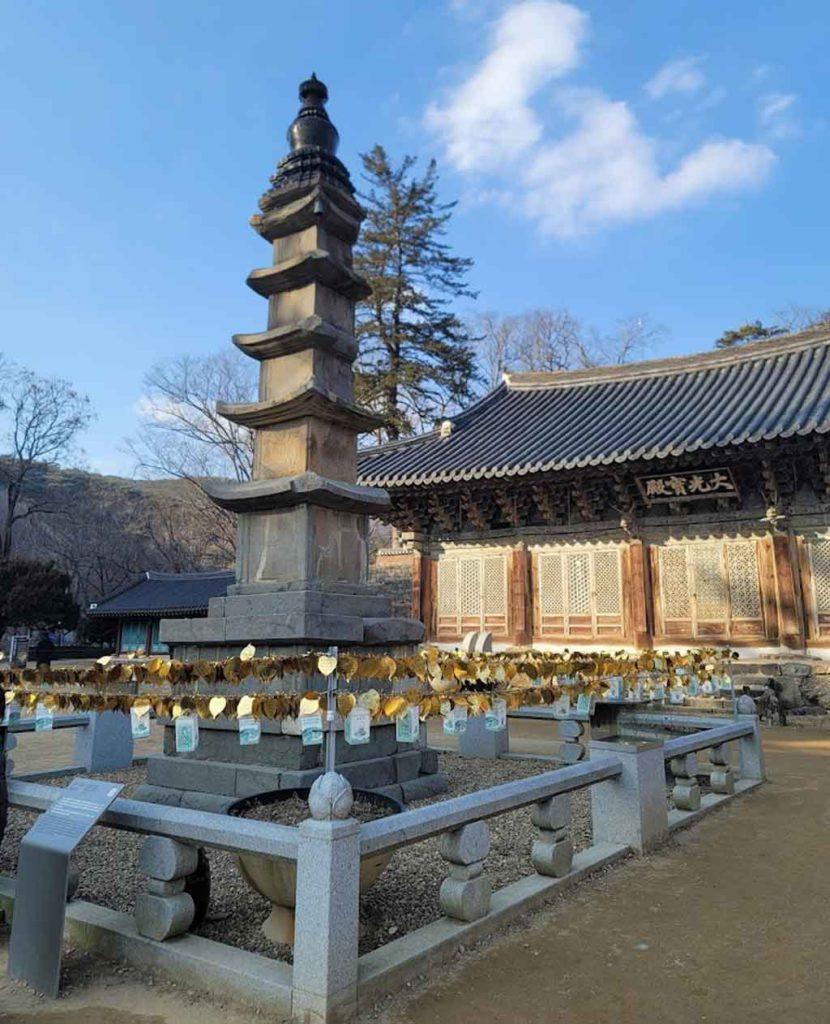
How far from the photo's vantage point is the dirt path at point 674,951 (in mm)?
2961

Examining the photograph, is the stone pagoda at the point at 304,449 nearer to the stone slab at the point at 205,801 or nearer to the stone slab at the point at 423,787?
the stone slab at the point at 205,801

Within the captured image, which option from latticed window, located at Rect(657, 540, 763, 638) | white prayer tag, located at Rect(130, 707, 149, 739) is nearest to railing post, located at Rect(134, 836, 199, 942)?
white prayer tag, located at Rect(130, 707, 149, 739)

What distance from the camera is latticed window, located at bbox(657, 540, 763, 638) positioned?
528 inches

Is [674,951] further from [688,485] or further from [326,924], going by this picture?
[688,485]

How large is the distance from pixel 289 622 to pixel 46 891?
9.59 ft

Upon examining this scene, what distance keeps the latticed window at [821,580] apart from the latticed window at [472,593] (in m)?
6.10

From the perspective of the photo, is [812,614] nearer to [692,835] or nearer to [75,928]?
[692,835]

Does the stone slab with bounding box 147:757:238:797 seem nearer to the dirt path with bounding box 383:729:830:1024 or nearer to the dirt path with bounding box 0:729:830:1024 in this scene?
the dirt path with bounding box 0:729:830:1024

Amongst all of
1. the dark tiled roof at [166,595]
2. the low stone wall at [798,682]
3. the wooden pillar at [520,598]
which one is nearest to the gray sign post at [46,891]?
the low stone wall at [798,682]

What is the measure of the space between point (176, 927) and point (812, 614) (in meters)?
12.8

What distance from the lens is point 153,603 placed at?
27406 millimetres

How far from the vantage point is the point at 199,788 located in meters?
6.30

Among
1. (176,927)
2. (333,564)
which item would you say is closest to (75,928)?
(176,927)

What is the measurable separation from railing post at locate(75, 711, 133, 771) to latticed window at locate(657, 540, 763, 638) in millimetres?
10246
